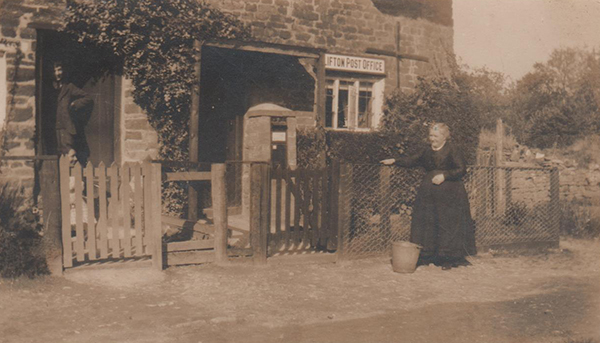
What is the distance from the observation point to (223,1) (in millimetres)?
10711

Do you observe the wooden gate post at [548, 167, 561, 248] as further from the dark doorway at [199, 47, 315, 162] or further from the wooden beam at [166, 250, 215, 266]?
the wooden beam at [166, 250, 215, 266]

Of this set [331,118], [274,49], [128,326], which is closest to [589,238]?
[331,118]

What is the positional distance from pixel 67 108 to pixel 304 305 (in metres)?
5.50

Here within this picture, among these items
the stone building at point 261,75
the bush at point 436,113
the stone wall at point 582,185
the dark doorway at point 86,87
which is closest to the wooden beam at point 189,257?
the stone building at point 261,75

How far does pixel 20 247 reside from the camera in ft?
19.1

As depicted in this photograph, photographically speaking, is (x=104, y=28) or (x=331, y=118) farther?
(x=331, y=118)

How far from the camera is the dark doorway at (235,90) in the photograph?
1089 cm

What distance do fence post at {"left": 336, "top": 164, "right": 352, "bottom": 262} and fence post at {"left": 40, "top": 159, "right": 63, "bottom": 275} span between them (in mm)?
3379

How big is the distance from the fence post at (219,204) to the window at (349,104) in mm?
6014

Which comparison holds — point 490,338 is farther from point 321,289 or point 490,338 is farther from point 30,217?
point 30,217

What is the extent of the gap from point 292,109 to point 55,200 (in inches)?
259

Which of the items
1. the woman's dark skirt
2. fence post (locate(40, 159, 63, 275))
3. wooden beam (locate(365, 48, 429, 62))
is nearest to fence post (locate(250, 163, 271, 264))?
the woman's dark skirt

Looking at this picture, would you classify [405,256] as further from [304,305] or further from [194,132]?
[194,132]

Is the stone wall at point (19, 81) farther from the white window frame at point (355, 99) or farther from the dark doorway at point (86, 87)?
the white window frame at point (355, 99)
